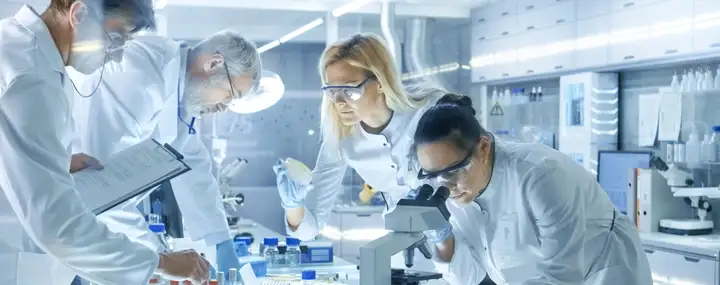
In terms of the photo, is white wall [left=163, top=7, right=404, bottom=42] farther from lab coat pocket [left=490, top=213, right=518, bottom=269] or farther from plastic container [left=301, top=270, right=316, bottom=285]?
lab coat pocket [left=490, top=213, right=518, bottom=269]

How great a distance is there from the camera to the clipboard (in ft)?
5.79

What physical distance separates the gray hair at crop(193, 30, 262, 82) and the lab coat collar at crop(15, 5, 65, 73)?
84cm

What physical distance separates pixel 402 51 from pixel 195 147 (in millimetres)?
4116

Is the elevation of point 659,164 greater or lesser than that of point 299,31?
lesser

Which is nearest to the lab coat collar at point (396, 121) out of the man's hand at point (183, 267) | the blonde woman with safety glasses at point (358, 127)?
the blonde woman with safety glasses at point (358, 127)

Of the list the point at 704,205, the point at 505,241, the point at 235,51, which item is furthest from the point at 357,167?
the point at 704,205

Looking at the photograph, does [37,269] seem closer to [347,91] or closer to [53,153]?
[53,153]

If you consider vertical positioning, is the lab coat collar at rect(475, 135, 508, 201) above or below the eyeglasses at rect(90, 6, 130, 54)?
below

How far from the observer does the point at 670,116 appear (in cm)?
445

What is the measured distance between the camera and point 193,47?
249cm

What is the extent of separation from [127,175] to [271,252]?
3.96 ft

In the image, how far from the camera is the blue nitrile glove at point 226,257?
8.31ft

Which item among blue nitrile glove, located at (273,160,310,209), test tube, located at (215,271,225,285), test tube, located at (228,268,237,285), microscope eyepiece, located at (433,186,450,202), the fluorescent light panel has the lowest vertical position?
test tube, located at (228,268,237,285)

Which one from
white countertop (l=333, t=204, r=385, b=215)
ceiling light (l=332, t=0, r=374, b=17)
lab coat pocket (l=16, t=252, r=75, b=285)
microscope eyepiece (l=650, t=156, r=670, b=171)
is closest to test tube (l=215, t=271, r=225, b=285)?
lab coat pocket (l=16, t=252, r=75, b=285)
